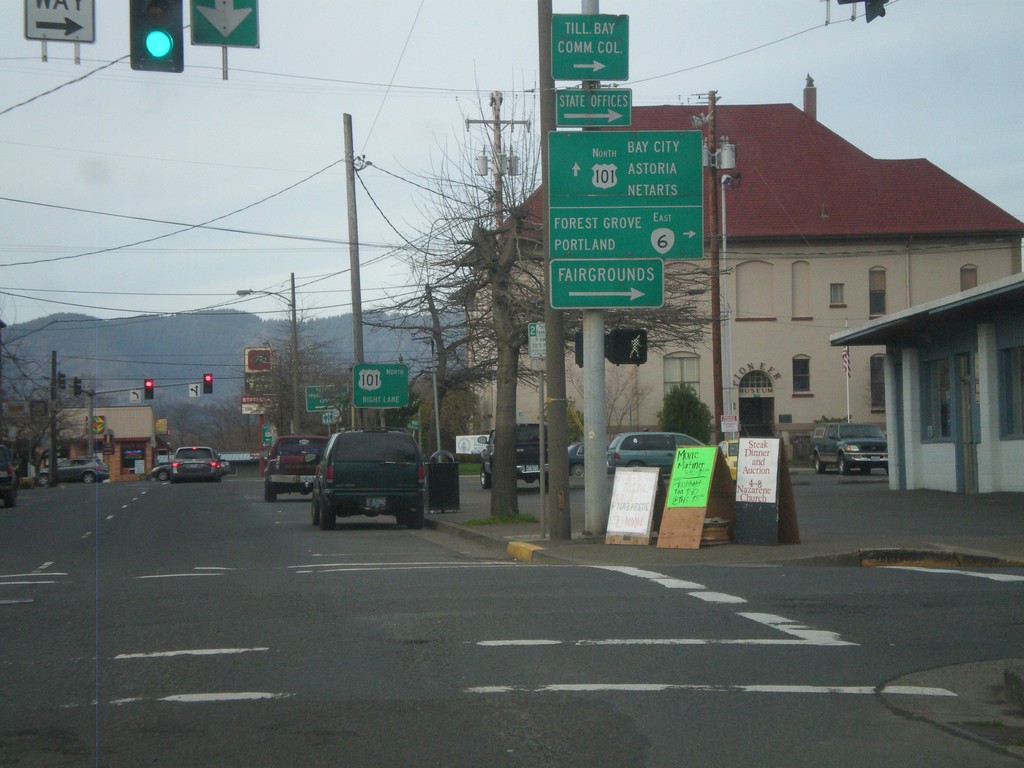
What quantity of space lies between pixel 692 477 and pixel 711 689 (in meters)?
8.12

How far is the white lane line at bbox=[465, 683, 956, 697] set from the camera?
666 cm

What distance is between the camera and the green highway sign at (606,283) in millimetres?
15219

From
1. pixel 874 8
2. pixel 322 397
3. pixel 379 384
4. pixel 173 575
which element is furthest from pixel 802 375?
pixel 173 575

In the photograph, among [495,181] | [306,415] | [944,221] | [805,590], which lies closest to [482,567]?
[805,590]

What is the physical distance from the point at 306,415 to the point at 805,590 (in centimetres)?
6500

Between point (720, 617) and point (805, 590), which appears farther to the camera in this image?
point (805, 590)

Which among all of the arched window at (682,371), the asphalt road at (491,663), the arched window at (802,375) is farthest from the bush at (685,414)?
the asphalt road at (491,663)

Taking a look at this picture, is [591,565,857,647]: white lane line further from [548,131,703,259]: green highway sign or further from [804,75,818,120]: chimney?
[804,75,818,120]: chimney

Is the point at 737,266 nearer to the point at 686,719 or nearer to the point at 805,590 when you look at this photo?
the point at 805,590

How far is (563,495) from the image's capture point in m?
15.8

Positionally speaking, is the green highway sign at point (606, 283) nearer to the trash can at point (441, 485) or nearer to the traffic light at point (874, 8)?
the traffic light at point (874, 8)

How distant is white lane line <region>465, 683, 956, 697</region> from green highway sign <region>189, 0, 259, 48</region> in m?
7.84

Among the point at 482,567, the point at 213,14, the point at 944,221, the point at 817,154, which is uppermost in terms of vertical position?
the point at 817,154

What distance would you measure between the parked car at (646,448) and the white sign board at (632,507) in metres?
21.6
